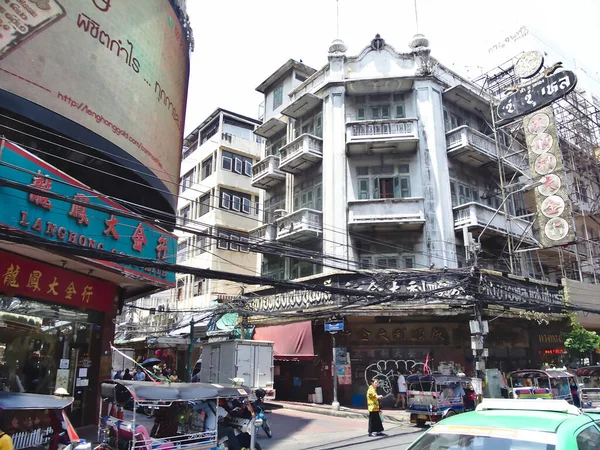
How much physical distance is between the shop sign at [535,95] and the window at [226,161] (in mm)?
17812

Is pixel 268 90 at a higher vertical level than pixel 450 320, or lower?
higher

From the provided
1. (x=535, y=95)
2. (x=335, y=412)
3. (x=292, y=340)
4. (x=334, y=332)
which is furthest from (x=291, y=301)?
(x=535, y=95)

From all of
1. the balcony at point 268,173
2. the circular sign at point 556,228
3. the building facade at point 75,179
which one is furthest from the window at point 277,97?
the circular sign at point 556,228

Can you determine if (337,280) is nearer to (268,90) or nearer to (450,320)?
(450,320)

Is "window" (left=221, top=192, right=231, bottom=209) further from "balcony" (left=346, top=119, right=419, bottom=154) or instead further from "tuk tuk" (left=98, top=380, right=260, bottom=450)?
"tuk tuk" (left=98, top=380, right=260, bottom=450)

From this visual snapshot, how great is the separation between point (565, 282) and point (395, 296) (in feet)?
46.9

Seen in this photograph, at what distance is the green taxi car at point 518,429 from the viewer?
11.8 feet

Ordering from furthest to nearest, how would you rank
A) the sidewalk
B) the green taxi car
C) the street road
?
1. the sidewalk
2. the street road
3. the green taxi car

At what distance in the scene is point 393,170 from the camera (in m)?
22.9

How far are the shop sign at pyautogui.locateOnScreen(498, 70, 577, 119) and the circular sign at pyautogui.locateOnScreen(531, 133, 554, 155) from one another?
1316 mm

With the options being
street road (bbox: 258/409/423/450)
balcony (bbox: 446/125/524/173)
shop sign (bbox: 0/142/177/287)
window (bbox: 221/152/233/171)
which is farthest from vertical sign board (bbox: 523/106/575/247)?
window (bbox: 221/152/233/171)

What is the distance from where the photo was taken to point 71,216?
11.0m

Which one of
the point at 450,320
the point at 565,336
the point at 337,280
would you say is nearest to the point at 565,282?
the point at 565,336

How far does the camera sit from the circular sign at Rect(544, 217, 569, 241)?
2070 centimetres
